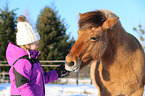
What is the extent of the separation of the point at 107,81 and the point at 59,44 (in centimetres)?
1035

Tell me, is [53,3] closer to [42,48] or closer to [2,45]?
[42,48]

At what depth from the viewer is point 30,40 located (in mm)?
1849

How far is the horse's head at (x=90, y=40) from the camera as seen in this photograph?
212cm

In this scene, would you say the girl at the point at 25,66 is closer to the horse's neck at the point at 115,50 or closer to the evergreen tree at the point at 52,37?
the horse's neck at the point at 115,50

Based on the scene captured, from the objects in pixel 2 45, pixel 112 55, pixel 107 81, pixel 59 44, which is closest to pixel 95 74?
pixel 107 81

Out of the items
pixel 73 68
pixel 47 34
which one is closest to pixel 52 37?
pixel 47 34

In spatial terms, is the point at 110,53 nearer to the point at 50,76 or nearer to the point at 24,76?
the point at 50,76

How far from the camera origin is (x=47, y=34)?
42.7 ft

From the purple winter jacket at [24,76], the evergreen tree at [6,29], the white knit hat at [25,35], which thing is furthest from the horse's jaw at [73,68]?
the evergreen tree at [6,29]

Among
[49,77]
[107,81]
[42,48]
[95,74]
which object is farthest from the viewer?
[42,48]

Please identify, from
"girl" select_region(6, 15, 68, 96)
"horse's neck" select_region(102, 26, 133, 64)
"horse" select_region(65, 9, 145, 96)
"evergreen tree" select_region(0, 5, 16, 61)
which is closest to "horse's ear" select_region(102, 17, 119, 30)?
"horse" select_region(65, 9, 145, 96)

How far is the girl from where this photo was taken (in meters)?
1.68

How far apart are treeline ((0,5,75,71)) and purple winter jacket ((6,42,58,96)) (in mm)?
10541

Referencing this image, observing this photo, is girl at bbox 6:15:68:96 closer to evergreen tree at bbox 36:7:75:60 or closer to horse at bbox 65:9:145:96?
horse at bbox 65:9:145:96
